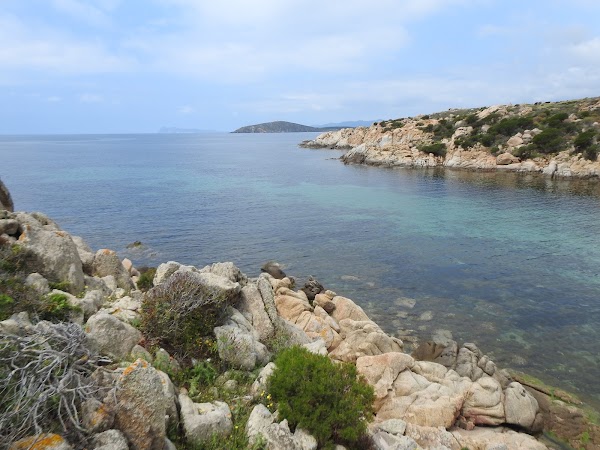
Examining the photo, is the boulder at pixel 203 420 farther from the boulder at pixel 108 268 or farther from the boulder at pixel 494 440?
the boulder at pixel 108 268

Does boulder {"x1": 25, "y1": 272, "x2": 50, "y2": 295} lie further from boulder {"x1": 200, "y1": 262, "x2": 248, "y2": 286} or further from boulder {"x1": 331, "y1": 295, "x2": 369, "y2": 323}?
boulder {"x1": 331, "y1": 295, "x2": 369, "y2": 323}

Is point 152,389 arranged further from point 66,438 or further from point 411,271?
point 411,271

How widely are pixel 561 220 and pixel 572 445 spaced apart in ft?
120

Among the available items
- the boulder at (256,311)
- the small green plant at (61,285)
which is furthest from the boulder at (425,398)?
the small green plant at (61,285)

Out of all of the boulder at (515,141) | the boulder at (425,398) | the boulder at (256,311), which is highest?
the boulder at (515,141)

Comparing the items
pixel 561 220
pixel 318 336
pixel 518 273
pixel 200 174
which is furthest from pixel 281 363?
pixel 200 174

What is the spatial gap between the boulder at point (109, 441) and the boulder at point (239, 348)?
16.5 ft

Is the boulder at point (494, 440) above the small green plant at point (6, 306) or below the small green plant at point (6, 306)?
below

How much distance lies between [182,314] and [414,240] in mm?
30267

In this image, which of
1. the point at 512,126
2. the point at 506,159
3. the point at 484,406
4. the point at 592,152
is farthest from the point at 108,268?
the point at 512,126

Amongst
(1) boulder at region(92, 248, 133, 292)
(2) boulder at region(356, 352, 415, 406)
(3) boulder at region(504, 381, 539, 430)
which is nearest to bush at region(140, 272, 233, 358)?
(2) boulder at region(356, 352, 415, 406)

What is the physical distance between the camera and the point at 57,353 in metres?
7.62

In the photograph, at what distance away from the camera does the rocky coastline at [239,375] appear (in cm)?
781

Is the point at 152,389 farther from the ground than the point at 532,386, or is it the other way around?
the point at 152,389
